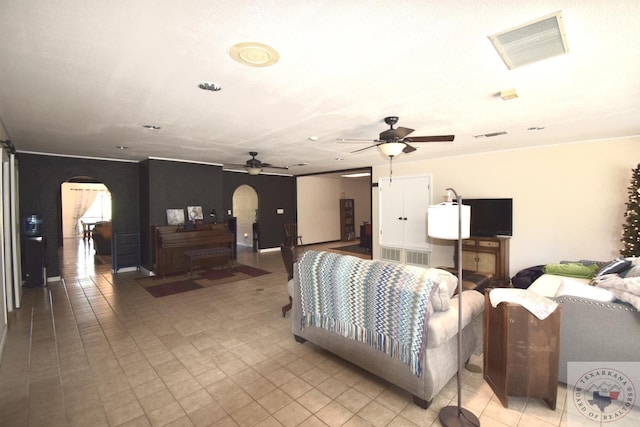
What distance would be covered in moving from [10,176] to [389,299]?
5211 millimetres

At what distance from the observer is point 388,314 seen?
220cm

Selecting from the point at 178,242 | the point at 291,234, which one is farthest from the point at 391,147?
the point at 291,234

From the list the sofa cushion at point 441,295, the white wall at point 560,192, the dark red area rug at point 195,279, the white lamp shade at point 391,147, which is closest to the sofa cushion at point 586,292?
the sofa cushion at point 441,295

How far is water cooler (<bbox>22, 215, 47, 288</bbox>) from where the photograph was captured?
202 inches

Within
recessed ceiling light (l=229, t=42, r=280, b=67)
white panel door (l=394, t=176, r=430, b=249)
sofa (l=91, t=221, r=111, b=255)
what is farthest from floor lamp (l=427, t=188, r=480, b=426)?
sofa (l=91, t=221, r=111, b=255)

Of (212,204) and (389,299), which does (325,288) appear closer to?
(389,299)

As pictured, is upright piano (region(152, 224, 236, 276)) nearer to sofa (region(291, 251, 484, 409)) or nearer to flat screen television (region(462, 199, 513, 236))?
sofa (region(291, 251, 484, 409))

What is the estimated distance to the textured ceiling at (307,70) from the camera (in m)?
1.50

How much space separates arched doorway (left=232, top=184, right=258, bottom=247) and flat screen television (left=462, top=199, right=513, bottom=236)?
269 inches

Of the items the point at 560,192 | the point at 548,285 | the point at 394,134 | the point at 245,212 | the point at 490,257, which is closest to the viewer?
the point at 394,134

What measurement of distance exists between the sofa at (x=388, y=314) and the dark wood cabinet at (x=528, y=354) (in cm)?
33

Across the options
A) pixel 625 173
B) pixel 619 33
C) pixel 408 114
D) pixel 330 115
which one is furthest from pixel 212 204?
pixel 625 173

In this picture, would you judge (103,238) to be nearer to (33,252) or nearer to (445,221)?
(33,252)

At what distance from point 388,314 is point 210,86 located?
2274 millimetres
